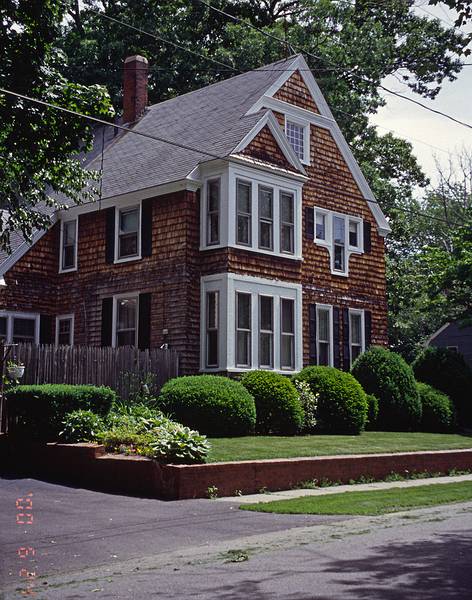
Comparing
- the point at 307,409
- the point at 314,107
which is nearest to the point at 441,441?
the point at 307,409

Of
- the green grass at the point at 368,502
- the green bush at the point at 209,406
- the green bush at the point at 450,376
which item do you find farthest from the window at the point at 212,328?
the green grass at the point at 368,502

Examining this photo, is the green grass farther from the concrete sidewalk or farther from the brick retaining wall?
the brick retaining wall

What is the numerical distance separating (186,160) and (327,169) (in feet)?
19.5

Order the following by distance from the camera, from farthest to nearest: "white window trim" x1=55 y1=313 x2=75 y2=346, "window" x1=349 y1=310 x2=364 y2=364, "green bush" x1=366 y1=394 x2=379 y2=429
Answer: "window" x1=349 y1=310 x2=364 y2=364, "white window trim" x1=55 y1=313 x2=75 y2=346, "green bush" x1=366 y1=394 x2=379 y2=429

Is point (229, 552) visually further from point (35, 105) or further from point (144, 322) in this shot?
point (144, 322)

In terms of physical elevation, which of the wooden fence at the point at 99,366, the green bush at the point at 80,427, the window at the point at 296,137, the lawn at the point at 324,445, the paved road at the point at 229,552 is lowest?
the paved road at the point at 229,552

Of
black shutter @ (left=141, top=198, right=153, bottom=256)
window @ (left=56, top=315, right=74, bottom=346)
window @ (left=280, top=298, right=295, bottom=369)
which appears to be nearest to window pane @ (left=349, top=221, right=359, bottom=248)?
window @ (left=280, top=298, right=295, bottom=369)

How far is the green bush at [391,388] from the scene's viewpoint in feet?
78.5

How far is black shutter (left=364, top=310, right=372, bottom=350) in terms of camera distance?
28.2 metres

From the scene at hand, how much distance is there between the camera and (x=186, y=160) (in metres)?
24.5

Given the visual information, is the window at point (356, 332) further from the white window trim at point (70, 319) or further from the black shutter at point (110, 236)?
the white window trim at point (70, 319)

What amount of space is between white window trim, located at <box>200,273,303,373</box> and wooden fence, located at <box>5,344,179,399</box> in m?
1.37

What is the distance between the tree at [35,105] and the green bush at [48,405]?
461cm

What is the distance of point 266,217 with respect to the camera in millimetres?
24453
